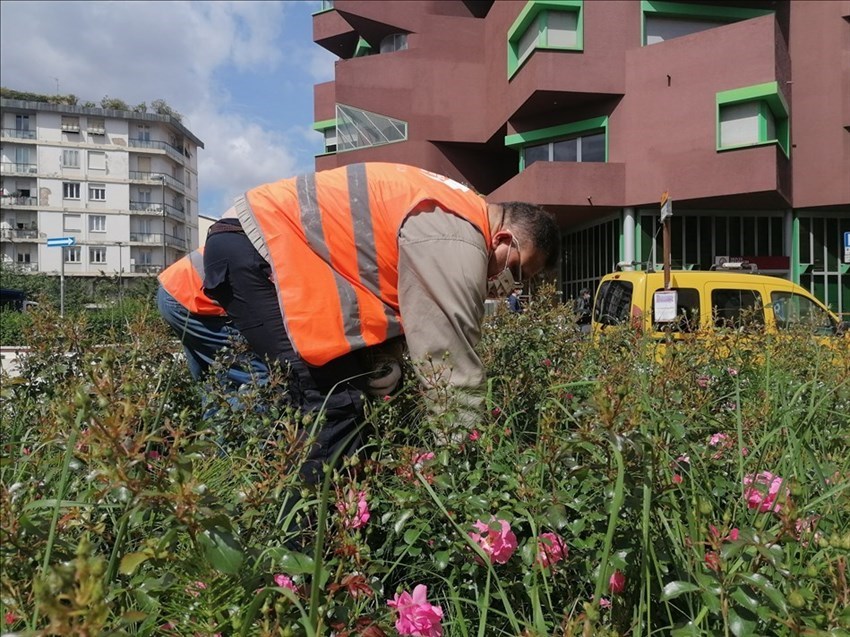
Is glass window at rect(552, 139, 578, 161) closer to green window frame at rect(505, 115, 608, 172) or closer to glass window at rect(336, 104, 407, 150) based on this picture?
green window frame at rect(505, 115, 608, 172)

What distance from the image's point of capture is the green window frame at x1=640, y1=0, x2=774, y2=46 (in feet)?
62.8

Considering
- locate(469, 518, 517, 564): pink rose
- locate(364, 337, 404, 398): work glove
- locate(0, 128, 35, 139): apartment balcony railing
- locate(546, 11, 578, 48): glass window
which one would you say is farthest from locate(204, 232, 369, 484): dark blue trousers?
locate(0, 128, 35, 139): apartment balcony railing

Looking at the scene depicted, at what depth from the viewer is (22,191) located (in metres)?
59.5

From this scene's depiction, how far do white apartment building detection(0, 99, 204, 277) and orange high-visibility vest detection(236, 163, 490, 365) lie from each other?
6137cm

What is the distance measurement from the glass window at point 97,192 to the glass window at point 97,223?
69.0 inches

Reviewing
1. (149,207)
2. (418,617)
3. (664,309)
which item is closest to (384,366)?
(418,617)

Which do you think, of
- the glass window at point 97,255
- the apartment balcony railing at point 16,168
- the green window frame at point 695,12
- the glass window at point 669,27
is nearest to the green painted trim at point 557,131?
the green window frame at point 695,12

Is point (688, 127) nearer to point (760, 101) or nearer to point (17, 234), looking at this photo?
point (760, 101)

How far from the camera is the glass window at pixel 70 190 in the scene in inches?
2397

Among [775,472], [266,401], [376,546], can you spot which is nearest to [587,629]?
[376,546]

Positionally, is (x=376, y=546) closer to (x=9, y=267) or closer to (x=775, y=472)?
(x=775, y=472)

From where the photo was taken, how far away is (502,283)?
2.48 meters

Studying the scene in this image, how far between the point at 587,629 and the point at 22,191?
232 ft

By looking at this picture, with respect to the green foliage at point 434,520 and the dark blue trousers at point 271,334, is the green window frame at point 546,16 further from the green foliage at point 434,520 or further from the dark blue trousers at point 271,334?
the green foliage at point 434,520
